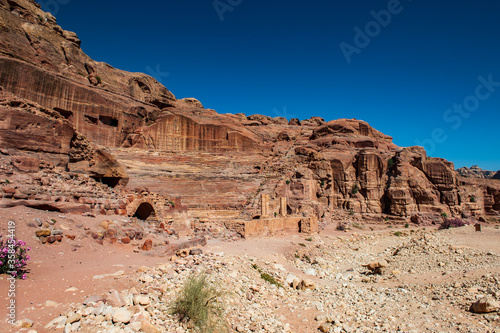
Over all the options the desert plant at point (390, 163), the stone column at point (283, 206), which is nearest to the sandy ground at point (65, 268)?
the stone column at point (283, 206)

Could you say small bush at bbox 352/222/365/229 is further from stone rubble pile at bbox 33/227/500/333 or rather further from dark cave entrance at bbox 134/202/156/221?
dark cave entrance at bbox 134/202/156/221

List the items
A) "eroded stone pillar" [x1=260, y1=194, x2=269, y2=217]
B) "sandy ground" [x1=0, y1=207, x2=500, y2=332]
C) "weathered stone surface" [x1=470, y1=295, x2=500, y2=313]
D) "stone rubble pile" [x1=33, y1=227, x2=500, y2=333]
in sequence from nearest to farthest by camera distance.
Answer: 1. "sandy ground" [x1=0, y1=207, x2=500, y2=332]
2. "stone rubble pile" [x1=33, y1=227, x2=500, y2=333]
3. "weathered stone surface" [x1=470, y1=295, x2=500, y2=313]
4. "eroded stone pillar" [x1=260, y1=194, x2=269, y2=217]

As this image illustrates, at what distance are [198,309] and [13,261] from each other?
11.4ft

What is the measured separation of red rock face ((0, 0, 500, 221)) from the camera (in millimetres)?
25109

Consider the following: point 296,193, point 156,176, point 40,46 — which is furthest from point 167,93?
point 296,193

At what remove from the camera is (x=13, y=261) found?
5.14 m

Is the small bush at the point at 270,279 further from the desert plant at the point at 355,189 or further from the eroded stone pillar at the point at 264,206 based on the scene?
the desert plant at the point at 355,189

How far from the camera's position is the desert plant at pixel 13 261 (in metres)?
5.05

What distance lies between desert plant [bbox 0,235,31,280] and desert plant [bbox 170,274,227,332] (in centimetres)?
285

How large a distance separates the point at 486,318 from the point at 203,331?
19.5 feet

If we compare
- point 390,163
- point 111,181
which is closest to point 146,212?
point 111,181

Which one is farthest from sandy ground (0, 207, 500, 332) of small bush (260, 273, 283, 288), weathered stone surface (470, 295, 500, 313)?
weathered stone surface (470, 295, 500, 313)

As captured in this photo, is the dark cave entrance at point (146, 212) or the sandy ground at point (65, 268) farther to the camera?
the dark cave entrance at point (146, 212)

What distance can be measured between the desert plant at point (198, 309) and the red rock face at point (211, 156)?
1131 cm
